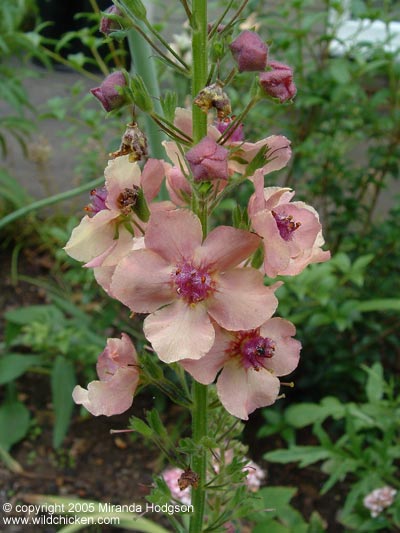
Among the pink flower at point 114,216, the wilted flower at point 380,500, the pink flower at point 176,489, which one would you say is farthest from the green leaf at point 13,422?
the pink flower at point 114,216

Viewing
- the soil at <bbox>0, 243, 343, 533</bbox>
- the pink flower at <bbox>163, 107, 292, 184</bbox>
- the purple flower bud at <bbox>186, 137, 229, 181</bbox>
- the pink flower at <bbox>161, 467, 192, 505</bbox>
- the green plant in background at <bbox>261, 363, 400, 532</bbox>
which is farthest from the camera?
the soil at <bbox>0, 243, 343, 533</bbox>

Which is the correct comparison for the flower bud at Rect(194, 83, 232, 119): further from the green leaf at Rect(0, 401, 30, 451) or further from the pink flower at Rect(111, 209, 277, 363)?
the green leaf at Rect(0, 401, 30, 451)

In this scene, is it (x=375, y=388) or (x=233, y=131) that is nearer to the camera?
(x=233, y=131)

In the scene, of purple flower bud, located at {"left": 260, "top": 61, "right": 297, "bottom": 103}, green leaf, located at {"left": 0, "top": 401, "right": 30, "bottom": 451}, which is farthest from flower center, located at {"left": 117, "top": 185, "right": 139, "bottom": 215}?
green leaf, located at {"left": 0, "top": 401, "right": 30, "bottom": 451}

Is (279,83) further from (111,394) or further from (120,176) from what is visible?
(111,394)

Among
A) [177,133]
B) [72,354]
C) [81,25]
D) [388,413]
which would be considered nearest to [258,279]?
[177,133]

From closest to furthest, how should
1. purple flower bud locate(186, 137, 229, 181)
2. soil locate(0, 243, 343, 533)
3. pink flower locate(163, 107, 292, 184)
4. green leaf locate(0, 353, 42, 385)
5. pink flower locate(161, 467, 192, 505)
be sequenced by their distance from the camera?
purple flower bud locate(186, 137, 229, 181) < pink flower locate(163, 107, 292, 184) < pink flower locate(161, 467, 192, 505) < soil locate(0, 243, 343, 533) < green leaf locate(0, 353, 42, 385)

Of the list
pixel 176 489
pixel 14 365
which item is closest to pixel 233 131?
pixel 176 489
